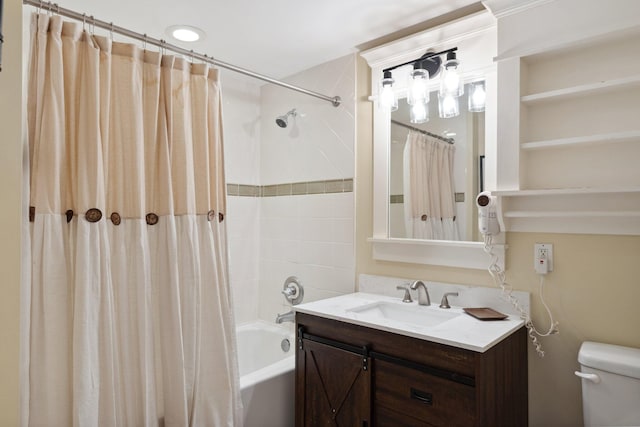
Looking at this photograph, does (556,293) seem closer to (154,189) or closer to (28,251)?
(154,189)

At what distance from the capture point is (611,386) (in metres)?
1.49

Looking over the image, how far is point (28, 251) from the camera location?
4.54ft

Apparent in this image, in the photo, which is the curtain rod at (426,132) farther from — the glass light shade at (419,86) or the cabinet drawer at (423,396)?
the cabinet drawer at (423,396)

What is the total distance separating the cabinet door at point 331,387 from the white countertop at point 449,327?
162 mm

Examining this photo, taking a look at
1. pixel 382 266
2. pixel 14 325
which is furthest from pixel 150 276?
pixel 382 266

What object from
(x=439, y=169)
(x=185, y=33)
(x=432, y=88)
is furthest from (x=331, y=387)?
(x=185, y=33)

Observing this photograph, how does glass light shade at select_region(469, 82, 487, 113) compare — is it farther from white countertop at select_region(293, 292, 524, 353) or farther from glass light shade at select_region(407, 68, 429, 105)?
white countertop at select_region(293, 292, 524, 353)

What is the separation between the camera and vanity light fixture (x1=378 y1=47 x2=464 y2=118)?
2035 millimetres

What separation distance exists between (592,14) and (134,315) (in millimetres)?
2224

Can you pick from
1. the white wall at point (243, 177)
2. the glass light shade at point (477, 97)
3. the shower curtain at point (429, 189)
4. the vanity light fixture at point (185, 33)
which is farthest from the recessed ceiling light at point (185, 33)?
the glass light shade at point (477, 97)

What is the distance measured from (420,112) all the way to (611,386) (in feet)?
4.85

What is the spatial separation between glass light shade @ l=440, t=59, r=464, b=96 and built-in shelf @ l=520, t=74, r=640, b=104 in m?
0.33

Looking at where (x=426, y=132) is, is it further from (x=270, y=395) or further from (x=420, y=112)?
(x=270, y=395)

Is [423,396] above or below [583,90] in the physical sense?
below
